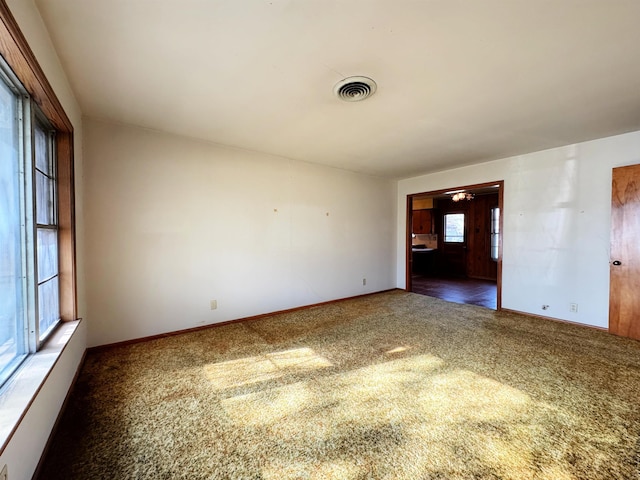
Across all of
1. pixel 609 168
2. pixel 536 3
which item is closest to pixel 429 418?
pixel 536 3

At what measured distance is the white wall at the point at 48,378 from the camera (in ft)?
3.88

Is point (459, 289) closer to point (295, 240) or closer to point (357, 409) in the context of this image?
point (295, 240)

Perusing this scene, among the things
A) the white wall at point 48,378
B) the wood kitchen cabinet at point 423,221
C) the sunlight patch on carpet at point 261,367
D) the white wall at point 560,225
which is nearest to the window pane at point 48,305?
the white wall at point 48,378

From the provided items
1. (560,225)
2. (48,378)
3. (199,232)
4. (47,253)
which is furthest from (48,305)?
(560,225)

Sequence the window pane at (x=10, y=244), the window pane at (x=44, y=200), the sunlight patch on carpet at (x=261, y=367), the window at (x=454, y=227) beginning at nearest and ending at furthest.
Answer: the window pane at (x=10, y=244) < the window pane at (x=44, y=200) < the sunlight patch on carpet at (x=261, y=367) < the window at (x=454, y=227)

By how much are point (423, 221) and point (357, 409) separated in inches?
300

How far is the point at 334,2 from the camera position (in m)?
1.38

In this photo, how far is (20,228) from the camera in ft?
5.07

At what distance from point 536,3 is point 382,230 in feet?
14.3

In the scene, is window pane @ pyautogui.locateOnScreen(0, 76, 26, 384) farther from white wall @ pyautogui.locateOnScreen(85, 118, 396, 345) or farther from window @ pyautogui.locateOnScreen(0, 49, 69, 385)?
white wall @ pyautogui.locateOnScreen(85, 118, 396, 345)

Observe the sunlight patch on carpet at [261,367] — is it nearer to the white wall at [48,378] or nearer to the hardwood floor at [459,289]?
the white wall at [48,378]

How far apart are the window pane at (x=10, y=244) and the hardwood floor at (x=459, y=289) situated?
5.44 meters

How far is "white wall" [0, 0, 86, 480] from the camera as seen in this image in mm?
1183

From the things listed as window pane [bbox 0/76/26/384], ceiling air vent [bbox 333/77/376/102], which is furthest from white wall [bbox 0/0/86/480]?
ceiling air vent [bbox 333/77/376/102]
